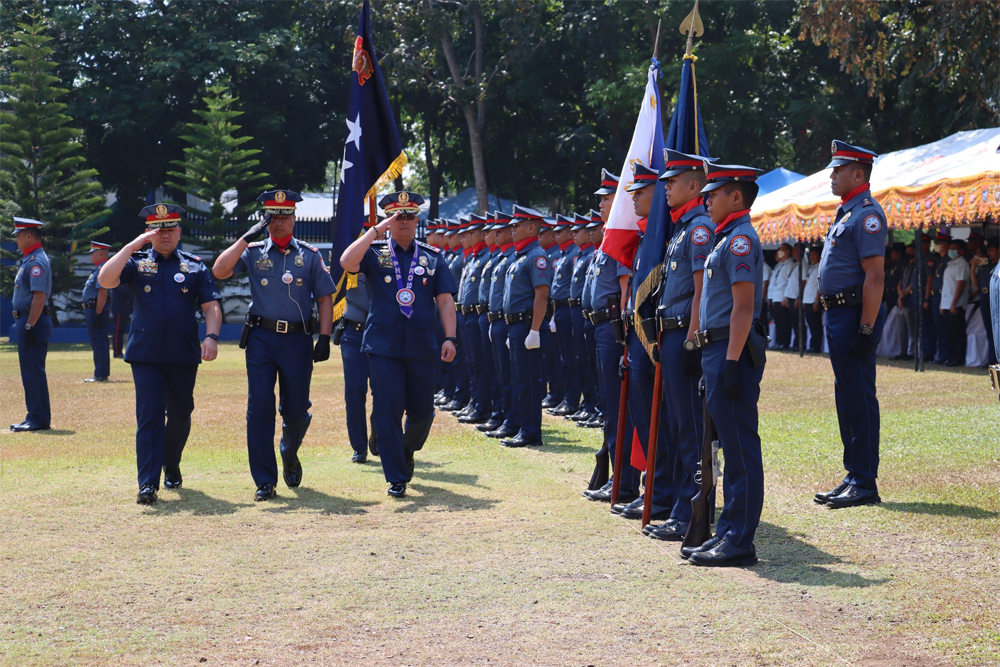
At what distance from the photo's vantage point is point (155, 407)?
7945 millimetres

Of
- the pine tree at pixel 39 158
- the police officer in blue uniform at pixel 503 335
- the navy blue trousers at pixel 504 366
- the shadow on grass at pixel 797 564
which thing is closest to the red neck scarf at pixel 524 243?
the police officer in blue uniform at pixel 503 335

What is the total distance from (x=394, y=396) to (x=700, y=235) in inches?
109

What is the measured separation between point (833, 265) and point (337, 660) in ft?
15.1

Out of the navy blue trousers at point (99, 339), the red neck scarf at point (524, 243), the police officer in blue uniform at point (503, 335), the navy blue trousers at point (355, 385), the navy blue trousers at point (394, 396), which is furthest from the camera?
the navy blue trousers at point (99, 339)

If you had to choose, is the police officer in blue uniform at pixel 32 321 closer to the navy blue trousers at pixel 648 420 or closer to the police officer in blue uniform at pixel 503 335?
the police officer in blue uniform at pixel 503 335

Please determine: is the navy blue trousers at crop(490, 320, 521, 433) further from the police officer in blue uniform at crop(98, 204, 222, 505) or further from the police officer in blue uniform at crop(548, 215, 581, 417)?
the police officer in blue uniform at crop(98, 204, 222, 505)

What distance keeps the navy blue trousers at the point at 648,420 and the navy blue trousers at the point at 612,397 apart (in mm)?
450

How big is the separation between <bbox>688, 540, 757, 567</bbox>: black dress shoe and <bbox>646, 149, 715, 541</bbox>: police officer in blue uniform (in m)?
0.62

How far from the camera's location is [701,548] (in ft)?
19.5

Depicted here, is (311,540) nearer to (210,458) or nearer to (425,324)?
(425,324)

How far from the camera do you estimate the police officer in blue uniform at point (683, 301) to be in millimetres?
6199

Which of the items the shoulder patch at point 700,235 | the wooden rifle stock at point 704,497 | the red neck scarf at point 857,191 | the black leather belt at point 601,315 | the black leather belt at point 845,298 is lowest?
the wooden rifle stock at point 704,497

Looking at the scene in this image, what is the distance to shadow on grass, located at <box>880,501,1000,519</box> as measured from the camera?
686cm

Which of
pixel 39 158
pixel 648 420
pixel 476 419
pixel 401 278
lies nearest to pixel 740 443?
pixel 648 420
